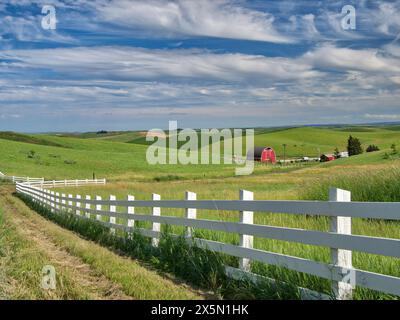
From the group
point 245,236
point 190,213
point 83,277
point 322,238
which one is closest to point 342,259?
point 322,238

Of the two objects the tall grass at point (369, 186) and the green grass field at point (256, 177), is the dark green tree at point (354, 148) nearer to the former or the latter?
the green grass field at point (256, 177)

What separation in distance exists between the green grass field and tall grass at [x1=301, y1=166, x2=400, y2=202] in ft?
0.08

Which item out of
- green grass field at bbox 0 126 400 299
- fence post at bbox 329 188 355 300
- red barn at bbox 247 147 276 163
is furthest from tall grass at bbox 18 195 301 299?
red barn at bbox 247 147 276 163

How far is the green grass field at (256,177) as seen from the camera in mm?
8008

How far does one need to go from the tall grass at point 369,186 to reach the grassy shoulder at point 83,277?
257 inches

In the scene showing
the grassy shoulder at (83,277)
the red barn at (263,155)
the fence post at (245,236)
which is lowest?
the red barn at (263,155)

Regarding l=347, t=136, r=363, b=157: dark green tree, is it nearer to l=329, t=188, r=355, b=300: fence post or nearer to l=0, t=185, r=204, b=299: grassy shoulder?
l=0, t=185, r=204, b=299: grassy shoulder

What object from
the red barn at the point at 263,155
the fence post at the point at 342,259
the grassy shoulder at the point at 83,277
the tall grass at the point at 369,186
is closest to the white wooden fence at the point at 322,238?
the fence post at the point at 342,259

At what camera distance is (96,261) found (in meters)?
9.68

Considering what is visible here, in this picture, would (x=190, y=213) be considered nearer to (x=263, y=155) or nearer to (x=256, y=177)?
(x=256, y=177)

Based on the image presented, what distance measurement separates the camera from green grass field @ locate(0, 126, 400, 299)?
8008mm

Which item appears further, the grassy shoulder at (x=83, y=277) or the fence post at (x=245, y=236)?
the fence post at (x=245, y=236)

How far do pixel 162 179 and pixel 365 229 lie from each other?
63764 millimetres
